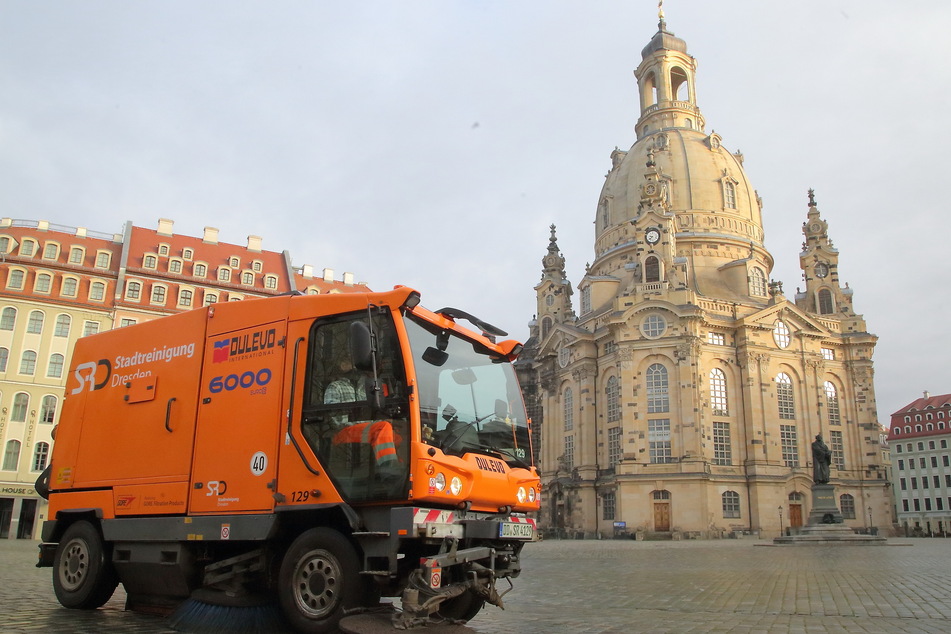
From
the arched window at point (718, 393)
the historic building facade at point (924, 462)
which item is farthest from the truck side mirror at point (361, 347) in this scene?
the historic building facade at point (924, 462)

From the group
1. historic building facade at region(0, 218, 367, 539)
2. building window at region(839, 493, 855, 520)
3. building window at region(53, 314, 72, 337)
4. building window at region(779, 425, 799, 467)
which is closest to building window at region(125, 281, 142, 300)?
historic building facade at region(0, 218, 367, 539)

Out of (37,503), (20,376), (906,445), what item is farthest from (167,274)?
(906,445)

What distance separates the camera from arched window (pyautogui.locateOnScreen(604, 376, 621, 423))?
2125 inches

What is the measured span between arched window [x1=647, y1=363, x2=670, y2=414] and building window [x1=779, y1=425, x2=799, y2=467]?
30.8 feet

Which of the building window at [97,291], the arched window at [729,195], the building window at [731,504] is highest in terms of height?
the arched window at [729,195]

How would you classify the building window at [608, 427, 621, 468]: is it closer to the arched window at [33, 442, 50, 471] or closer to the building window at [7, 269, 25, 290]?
the arched window at [33, 442, 50, 471]

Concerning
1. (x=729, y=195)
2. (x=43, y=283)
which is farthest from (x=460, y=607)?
(x=729, y=195)

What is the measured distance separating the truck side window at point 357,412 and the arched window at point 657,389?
46.6 m

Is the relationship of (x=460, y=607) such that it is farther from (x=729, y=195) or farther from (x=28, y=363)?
(x=729, y=195)

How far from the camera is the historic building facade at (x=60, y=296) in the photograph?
138 feet

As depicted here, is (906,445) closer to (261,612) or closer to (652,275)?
(652,275)

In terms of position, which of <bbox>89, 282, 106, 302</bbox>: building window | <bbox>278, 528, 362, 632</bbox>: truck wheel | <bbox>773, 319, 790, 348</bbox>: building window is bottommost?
<bbox>278, 528, 362, 632</bbox>: truck wheel

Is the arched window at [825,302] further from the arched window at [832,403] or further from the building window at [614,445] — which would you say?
the building window at [614,445]

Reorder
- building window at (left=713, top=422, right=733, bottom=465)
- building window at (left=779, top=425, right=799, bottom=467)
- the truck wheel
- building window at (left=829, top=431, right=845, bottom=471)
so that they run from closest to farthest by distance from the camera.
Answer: the truck wheel, building window at (left=713, top=422, right=733, bottom=465), building window at (left=779, top=425, right=799, bottom=467), building window at (left=829, top=431, right=845, bottom=471)
